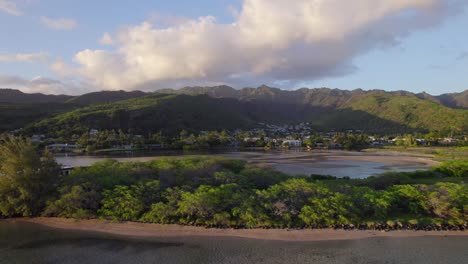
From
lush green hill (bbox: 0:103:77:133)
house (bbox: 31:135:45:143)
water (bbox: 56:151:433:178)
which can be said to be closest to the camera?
water (bbox: 56:151:433:178)

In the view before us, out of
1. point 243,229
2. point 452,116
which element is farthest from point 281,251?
point 452,116

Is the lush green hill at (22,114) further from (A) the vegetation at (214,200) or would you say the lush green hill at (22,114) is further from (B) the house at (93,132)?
(A) the vegetation at (214,200)

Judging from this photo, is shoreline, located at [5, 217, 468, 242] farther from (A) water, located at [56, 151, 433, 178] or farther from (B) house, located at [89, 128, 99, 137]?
(B) house, located at [89, 128, 99, 137]

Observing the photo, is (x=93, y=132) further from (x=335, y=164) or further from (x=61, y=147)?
(x=335, y=164)

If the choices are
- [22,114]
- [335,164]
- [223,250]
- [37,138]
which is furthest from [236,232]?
[22,114]

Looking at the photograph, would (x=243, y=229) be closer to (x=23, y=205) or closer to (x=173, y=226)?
(x=173, y=226)

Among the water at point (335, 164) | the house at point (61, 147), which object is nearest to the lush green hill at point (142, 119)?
the house at point (61, 147)

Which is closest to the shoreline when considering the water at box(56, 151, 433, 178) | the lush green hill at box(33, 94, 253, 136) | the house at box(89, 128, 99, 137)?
the water at box(56, 151, 433, 178)
